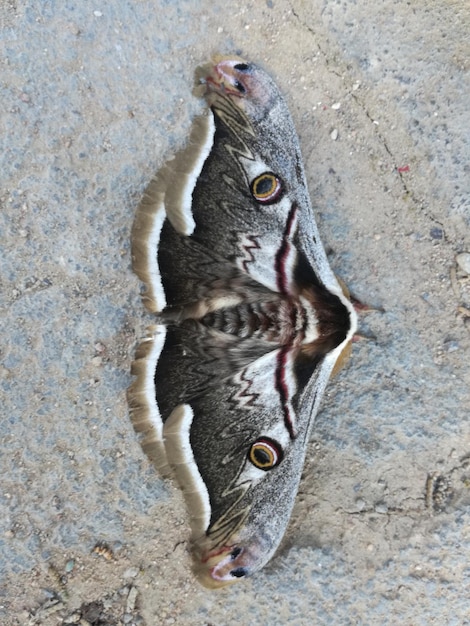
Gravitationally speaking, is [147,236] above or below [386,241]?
below

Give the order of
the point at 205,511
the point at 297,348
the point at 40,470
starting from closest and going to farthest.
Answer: the point at 297,348 < the point at 205,511 < the point at 40,470

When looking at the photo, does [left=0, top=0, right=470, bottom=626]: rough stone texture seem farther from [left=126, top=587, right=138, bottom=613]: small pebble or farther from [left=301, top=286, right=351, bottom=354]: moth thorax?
[left=301, top=286, right=351, bottom=354]: moth thorax

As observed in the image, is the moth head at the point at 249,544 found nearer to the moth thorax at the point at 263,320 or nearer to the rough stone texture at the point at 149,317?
the rough stone texture at the point at 149,317

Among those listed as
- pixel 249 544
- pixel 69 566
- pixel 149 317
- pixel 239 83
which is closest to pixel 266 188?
pixel 239 83

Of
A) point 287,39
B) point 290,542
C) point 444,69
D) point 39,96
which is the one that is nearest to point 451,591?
point 290,542

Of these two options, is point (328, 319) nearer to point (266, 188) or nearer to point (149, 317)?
point (266, 188)

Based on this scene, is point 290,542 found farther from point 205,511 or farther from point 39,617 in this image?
point 39,617

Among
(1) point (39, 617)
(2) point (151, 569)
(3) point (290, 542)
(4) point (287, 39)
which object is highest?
(4) point (287, 39)

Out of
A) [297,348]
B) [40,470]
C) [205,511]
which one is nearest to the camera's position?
[297,348]
